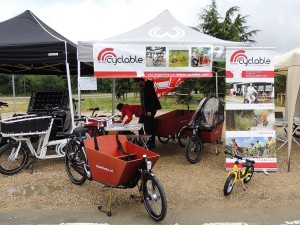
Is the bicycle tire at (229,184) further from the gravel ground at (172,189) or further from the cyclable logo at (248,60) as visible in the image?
the cyclable logo at (248,60)

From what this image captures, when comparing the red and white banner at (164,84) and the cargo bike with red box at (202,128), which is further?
the red and white banner at (164,84)

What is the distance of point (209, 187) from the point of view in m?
5.49

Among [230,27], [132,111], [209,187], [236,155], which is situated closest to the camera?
[209,187]

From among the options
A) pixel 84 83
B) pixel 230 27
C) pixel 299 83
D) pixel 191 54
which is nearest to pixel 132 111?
pixel 84 83

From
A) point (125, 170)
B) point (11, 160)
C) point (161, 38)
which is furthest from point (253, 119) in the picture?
point (11, 160)

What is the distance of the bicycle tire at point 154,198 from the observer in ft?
13.2

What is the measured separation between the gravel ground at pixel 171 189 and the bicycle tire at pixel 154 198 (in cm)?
47

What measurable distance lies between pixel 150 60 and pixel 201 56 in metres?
0.97

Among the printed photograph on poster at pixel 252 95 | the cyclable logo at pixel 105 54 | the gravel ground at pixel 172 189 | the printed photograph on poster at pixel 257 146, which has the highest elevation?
the cyclable logo at pixel 105 54

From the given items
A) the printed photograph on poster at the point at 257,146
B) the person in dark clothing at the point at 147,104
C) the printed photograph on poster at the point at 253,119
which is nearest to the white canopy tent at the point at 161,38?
the person in dark clothing at the point at 147,104

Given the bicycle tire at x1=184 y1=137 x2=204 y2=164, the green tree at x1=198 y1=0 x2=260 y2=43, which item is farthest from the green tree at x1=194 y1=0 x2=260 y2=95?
the bicycle tire at x1=184 y1=137 x2=204 y2=164

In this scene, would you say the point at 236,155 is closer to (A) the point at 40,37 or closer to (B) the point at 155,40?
Answer: (B) the point at 155,40

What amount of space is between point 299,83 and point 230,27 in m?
A: 10.9

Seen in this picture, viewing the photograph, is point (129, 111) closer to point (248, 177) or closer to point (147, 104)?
point (147, 104)
